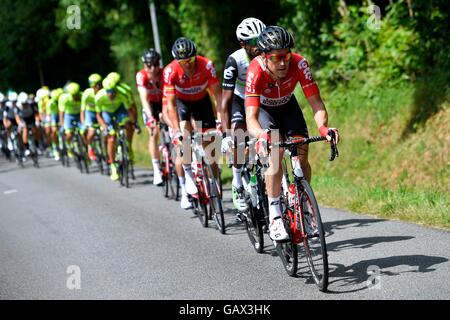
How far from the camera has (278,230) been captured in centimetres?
665

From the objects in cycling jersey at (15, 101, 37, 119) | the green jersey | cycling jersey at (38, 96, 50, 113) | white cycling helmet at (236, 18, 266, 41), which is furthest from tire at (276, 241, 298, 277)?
cycling jersey at (38, 96, 50, 113)

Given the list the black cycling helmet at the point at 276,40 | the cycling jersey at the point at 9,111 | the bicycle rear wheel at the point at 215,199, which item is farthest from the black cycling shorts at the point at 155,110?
the cycling jersey at the point at 9,111

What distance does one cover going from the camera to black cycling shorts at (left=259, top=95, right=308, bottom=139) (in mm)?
7219

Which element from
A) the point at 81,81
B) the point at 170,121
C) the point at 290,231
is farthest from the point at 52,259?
the point at 81,81

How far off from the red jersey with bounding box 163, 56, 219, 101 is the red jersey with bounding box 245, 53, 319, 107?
3.24 meters

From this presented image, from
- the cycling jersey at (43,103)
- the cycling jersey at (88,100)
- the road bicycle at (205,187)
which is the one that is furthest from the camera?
the cycling jersey at (43,103)

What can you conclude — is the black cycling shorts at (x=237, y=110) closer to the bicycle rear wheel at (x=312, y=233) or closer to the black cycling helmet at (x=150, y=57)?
the bicycle rear wheel at (x=312, y=233)

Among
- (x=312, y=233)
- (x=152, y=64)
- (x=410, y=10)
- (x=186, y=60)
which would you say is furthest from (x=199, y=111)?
(x=410, y=10)

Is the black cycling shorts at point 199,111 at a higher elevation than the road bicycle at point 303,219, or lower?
higher

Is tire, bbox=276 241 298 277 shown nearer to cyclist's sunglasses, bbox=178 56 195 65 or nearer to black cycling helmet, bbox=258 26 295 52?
black cycling helmet, bbox=258 26 295 52

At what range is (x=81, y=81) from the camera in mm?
47781

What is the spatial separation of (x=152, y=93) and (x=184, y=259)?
545 cm

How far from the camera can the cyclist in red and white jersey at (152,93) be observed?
1249 cm

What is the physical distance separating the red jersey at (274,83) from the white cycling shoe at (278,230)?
105 centimetres
